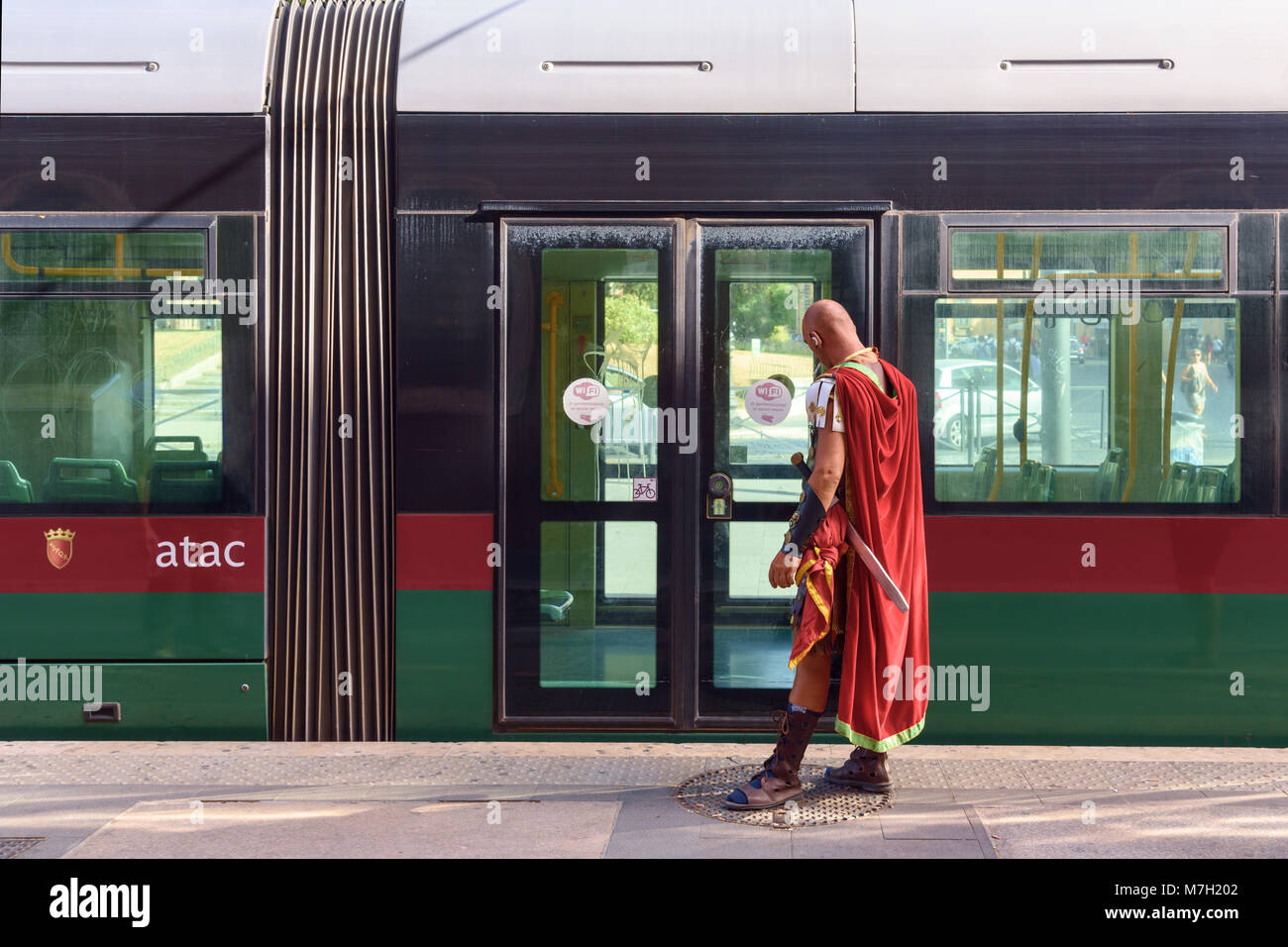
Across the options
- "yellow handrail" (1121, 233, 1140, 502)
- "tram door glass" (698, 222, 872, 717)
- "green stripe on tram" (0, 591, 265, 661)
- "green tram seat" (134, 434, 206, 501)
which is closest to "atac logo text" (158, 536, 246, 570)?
"green stripe on tram" (0, 591, 265, 661)

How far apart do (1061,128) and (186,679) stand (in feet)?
13.9

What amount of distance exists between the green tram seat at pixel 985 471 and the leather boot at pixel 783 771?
1.27 m

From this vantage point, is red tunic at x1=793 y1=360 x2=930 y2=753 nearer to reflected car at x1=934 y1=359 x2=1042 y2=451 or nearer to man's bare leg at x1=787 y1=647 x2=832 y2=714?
man's bare leg at x1=787 y1=647 x2=832 y2=714

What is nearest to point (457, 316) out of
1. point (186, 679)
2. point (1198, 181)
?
point (186, 679)

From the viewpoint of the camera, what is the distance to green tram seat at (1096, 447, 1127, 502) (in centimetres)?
529

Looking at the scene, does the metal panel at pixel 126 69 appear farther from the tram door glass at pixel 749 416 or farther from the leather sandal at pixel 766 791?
the leather sandal at pixel 766 791

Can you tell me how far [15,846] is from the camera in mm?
4312

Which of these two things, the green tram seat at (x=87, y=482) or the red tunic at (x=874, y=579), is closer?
the red tunic at (x=874, y=579)

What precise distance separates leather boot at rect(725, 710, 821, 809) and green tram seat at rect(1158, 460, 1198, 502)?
5.86ft

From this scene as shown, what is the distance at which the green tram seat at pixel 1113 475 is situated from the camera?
5.29m

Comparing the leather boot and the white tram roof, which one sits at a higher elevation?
the white tram roof

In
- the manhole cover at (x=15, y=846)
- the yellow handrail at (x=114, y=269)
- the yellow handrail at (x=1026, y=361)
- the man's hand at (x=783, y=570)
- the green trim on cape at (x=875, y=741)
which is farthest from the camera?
the yellow handrail at (x=114, y=269)

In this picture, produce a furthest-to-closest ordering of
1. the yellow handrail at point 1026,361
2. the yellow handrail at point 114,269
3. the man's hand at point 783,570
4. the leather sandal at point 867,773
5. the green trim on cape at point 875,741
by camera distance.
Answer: the yellow handrail at point 114,269 < the yellow handrail at point 1026,361 < the leather sandal at point 867,773 < the green trim on cape at point 875,741 < the man's hand at point 783,570

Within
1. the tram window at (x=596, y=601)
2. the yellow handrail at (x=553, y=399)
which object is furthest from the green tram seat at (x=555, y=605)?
the yellow handrail at (x=553, y=399)
